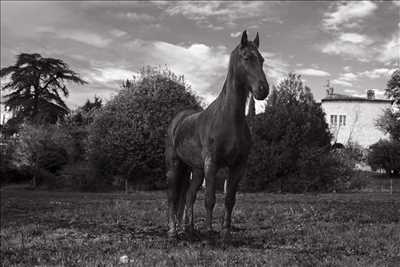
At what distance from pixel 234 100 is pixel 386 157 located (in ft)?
147

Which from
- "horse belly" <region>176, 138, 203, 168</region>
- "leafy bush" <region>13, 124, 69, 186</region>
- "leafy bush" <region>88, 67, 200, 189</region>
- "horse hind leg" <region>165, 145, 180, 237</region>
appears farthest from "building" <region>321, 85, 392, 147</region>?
"horse belly" <region>176, 138, 203, 168</region>

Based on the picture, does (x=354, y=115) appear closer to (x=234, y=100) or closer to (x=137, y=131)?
(x=137, y=131)

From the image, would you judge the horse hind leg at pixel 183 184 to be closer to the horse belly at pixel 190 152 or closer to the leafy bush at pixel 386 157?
the horse belly at pixel 190 152

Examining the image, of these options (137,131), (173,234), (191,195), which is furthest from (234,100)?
(137,131)

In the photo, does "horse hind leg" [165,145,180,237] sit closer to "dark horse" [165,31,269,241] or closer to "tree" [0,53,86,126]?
"dark horse" [165,31,269,241]

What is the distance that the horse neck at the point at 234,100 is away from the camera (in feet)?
22.6

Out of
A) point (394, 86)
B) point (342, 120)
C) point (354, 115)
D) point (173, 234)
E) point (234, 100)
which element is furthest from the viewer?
point (354, 115)

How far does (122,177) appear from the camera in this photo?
3762cm

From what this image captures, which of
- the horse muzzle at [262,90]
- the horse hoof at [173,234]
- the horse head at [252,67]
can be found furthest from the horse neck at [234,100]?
the horse hoof at [173,234]

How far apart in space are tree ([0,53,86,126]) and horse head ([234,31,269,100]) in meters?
47.3

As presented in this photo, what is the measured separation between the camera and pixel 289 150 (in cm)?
3111

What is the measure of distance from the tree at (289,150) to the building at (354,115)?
122ft

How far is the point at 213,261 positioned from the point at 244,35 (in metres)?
3.33

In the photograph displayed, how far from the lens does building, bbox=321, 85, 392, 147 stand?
6762cm
